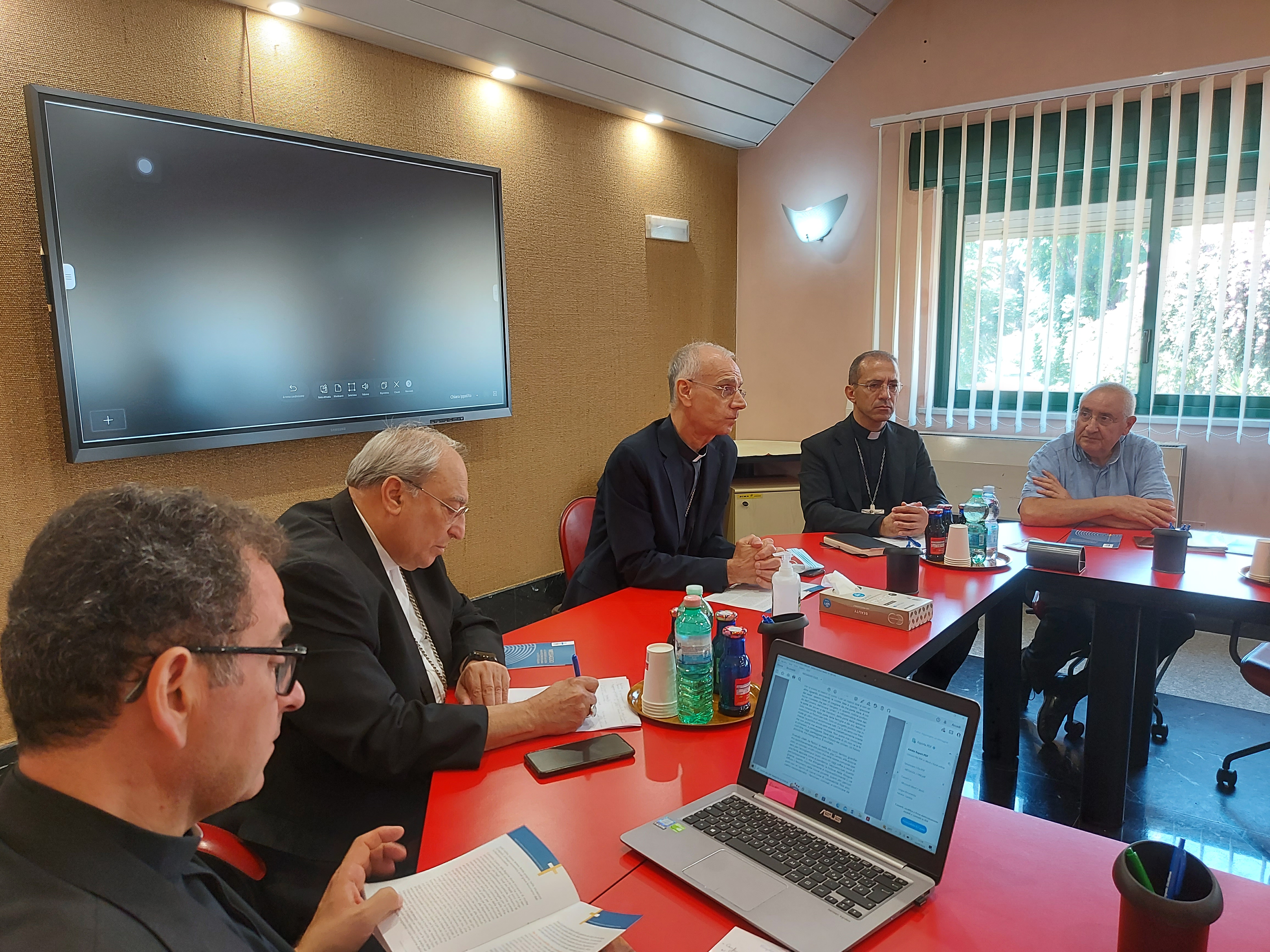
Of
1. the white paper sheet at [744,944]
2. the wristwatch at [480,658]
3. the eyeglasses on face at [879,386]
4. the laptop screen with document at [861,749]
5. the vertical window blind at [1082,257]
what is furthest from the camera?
the vertical window blind at [1082,257]

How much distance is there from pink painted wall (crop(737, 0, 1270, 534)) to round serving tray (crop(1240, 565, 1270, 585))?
186 cm

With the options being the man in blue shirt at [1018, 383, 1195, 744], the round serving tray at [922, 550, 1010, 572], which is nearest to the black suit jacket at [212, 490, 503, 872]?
the round serving tray at [922, 550, 1010, 572]

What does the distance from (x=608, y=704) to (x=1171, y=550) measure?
188 cm

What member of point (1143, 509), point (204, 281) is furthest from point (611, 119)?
point (1143, 509)

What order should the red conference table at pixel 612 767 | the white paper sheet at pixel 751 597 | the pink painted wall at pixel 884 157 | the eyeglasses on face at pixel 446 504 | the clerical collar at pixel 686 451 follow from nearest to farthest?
the red conference table at pixel 612 767
the eyeglasses on face at pixel 446 504
the white paper sheet at pixel 751 597
the clerical collar at pixel 686 451
the pink painted wall at pixel 884 157

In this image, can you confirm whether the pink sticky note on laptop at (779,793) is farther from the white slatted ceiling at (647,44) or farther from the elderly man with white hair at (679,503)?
the white slatted ceiling at (647,44)

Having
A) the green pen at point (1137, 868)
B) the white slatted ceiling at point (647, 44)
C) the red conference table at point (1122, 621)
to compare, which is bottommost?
the red conference table at point (1122, 621)

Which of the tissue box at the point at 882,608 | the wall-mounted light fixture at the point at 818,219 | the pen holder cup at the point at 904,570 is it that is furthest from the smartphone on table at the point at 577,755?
Result: the wall-mounted light fixture at the point at 818,219

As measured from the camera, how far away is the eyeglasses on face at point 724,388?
8.78ft

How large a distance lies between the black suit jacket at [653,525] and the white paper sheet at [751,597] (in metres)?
0.06

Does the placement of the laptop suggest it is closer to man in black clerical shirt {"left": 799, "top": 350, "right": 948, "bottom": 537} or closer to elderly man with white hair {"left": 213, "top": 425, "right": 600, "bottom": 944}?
elderly man with white hair {"left": 213, "top": 425, "right": 600, "bottom": 944}

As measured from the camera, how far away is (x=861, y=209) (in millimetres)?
4793

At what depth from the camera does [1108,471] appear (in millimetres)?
3254

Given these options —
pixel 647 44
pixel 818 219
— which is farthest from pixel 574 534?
pixel 818 219
